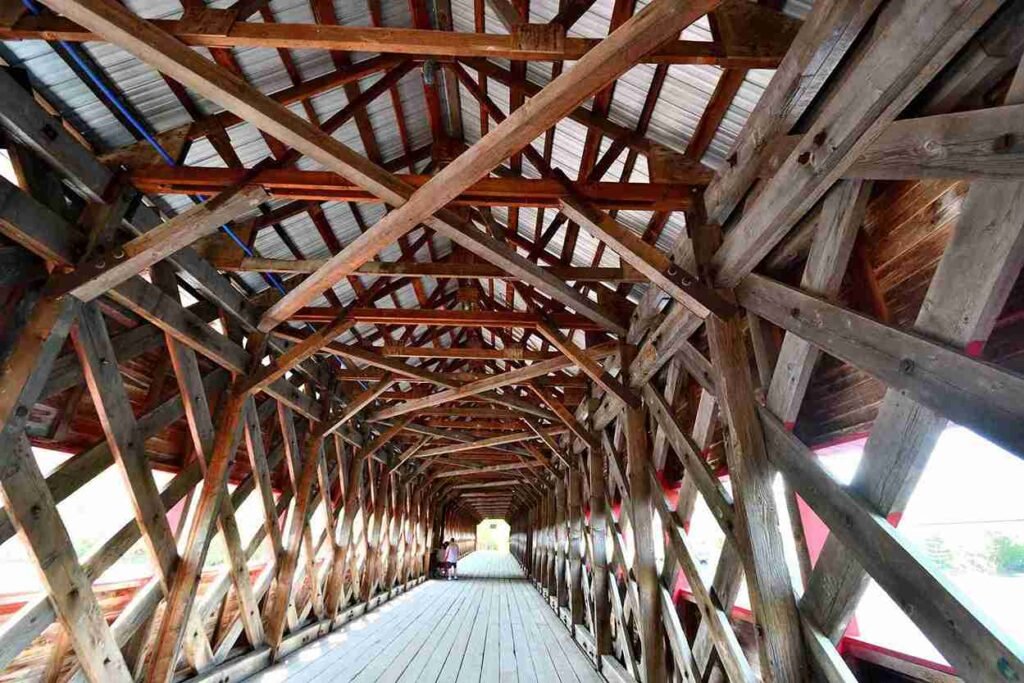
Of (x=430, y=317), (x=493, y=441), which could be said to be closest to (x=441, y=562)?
(x=493, y=441)

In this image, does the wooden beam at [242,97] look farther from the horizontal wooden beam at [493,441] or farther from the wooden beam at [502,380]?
the horizontal wooden beam at [493,441]

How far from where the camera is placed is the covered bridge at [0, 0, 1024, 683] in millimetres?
1738

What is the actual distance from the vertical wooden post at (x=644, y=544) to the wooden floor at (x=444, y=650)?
148 centimetres

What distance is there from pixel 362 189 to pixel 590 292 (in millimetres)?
3849

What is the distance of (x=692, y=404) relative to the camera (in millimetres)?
4770

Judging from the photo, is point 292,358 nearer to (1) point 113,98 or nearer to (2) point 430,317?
(2) point 430,317

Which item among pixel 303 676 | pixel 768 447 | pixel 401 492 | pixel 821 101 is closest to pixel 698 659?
pixel 768 447

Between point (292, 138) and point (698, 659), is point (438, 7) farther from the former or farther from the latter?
point (698, 659)

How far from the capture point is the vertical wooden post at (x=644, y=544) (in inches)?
158

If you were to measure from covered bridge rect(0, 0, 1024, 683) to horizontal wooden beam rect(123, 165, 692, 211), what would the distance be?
0.08ft

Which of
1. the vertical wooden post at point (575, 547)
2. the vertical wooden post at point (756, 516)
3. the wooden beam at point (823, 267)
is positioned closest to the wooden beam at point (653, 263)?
the vertical wooden post at point (756, 516)

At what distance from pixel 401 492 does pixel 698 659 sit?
33.5 feet

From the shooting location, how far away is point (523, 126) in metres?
2.40

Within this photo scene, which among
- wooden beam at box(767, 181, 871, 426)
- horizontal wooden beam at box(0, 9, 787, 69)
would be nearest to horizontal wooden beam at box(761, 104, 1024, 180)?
wooden beam at box(767, 181, 871, 426)
